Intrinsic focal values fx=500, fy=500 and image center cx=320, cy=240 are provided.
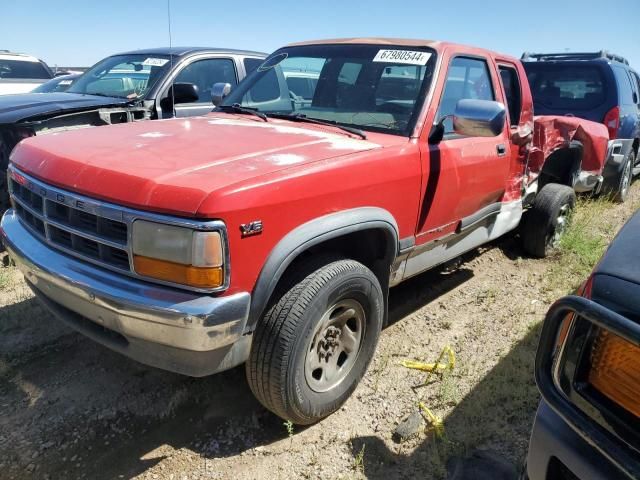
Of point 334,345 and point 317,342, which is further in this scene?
point 334,345

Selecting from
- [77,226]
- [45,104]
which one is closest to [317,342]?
[77,226]

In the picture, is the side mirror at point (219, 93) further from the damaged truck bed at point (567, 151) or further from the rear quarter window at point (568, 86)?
the rear quarter window at point (568, 86)

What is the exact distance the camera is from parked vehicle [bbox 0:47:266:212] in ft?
15.4

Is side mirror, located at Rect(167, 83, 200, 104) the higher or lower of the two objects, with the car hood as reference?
higher

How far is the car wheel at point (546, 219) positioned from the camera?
15.7ft

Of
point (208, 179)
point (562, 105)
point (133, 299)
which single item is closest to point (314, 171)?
point (208, 179)

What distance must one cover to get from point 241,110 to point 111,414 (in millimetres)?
2129

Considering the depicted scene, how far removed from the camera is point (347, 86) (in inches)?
132

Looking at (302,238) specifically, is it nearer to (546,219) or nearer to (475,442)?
(475,442)

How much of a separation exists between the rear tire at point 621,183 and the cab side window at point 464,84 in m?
4.42

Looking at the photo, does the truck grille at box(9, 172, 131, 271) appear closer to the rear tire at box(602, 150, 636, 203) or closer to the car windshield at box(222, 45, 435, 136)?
the car windshield at box(222, 45, 435, 136)

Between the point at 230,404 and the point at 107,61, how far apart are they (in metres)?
5.18

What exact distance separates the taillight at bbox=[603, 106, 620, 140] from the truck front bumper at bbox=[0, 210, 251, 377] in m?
6.59

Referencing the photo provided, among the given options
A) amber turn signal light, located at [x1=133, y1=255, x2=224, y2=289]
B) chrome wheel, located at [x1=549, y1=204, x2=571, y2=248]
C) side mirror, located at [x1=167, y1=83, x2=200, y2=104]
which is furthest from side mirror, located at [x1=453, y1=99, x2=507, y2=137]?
side mirror, located at [x1=167, y1=83, x2=200, y2=104]
